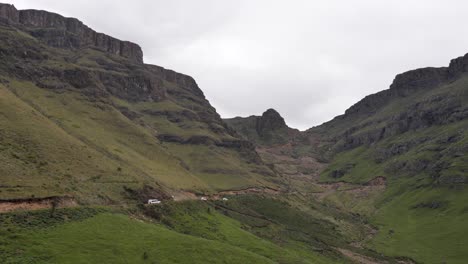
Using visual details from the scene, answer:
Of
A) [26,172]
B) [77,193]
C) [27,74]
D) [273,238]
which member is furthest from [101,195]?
[27,74]

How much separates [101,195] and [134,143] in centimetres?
8905

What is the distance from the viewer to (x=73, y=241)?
57375mm

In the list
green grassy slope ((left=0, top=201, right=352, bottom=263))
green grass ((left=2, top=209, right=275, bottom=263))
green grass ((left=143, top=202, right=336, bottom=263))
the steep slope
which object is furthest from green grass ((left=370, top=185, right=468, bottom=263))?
green grass ((left=2, top=209, right=275, bottom=263))

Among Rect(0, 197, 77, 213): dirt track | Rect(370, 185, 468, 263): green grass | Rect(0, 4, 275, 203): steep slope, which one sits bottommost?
Rect(370, 185, 468, 263): green grass

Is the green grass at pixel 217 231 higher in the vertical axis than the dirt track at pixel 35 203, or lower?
lower

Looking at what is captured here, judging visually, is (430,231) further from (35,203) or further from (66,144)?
(35,203)

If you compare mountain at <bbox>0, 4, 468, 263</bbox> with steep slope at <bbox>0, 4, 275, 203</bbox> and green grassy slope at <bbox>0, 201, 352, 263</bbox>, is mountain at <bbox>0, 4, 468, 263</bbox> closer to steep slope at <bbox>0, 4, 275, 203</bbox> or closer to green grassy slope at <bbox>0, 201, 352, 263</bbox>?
green grassy slope at <bbox>0, 201, 352, 263</bbox>

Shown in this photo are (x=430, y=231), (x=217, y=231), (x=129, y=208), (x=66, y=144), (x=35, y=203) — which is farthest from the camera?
(x=430, y=231)

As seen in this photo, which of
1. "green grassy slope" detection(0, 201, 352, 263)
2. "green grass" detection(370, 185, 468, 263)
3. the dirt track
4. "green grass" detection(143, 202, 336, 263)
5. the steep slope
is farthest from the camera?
"green grass" detection(370, 185, 468, 263)

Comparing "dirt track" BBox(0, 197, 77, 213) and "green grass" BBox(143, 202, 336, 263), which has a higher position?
"dirt track" BBox(0, 197, 77, 213)

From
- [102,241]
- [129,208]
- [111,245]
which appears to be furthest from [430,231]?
[102,241]

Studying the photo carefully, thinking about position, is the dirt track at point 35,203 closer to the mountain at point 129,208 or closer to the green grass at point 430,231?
the mountain at point 129,208

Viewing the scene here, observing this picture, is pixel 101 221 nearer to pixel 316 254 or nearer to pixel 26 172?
pixel 26 172

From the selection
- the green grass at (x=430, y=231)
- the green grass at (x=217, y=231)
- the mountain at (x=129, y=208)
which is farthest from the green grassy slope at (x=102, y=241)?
the green grass at (x=430, y=231)
